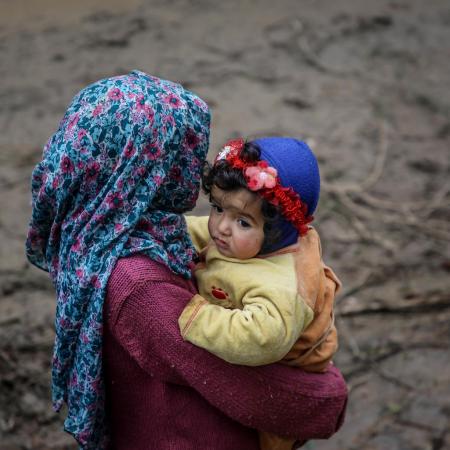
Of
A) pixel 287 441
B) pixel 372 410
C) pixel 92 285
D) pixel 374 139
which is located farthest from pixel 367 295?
pixel 92 285

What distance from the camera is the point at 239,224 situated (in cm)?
205

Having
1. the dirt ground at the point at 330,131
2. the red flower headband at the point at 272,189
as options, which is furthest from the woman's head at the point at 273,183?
the dirt ground at the point at 330,131

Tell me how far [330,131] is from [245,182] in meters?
3.82

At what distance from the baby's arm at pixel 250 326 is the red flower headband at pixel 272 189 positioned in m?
0.18

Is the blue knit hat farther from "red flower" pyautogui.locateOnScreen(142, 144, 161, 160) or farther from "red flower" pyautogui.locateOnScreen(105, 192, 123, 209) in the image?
"red flower" pyautogui.locateOnScreen(105, 192, 123, 209)

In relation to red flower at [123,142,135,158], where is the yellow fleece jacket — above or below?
below

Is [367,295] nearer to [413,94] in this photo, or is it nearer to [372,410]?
[372,410]

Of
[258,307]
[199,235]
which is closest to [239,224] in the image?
[258,307]

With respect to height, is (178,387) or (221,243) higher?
(221,243)

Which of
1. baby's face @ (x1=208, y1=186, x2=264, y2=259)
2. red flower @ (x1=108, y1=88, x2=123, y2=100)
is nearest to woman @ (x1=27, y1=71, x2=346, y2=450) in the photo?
red flower @ (x1=108, y1=88, x2=123, y2=100)

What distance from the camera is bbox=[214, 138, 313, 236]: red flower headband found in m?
1.97

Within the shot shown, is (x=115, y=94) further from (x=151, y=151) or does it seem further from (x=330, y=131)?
(x=330, y=131)

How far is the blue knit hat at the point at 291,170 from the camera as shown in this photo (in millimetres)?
2020

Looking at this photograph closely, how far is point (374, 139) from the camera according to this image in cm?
569
